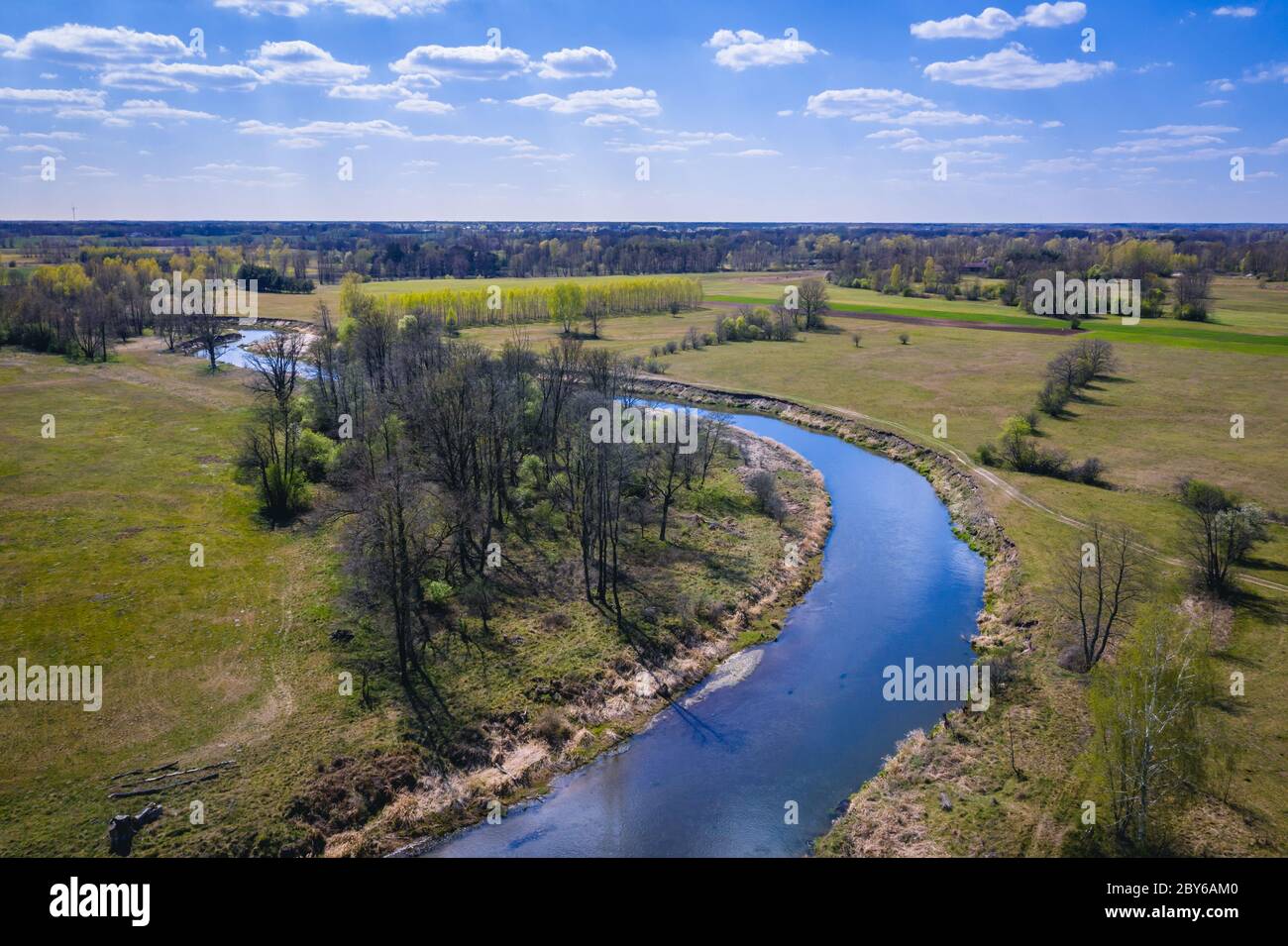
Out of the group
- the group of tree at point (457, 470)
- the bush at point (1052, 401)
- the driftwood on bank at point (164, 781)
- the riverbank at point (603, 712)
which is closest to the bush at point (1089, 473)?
the bush at point (1052, 401)

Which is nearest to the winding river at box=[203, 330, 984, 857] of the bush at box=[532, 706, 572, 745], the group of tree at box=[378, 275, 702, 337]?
the bush at box=[532, 706, 572, 745]

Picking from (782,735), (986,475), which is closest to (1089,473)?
(986,475)

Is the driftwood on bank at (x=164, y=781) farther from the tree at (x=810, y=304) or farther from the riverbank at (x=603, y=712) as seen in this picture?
the tree at (x=810, y=304)

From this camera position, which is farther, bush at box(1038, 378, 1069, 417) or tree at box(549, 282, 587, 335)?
tree at box(549, 282, 587, 335)

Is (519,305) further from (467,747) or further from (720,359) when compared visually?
(467,747)

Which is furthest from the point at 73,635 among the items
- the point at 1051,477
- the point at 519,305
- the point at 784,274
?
the point at 784,274

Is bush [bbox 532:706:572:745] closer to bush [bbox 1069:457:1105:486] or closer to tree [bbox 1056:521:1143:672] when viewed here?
tree [bbox 1056:521:1143:672]
